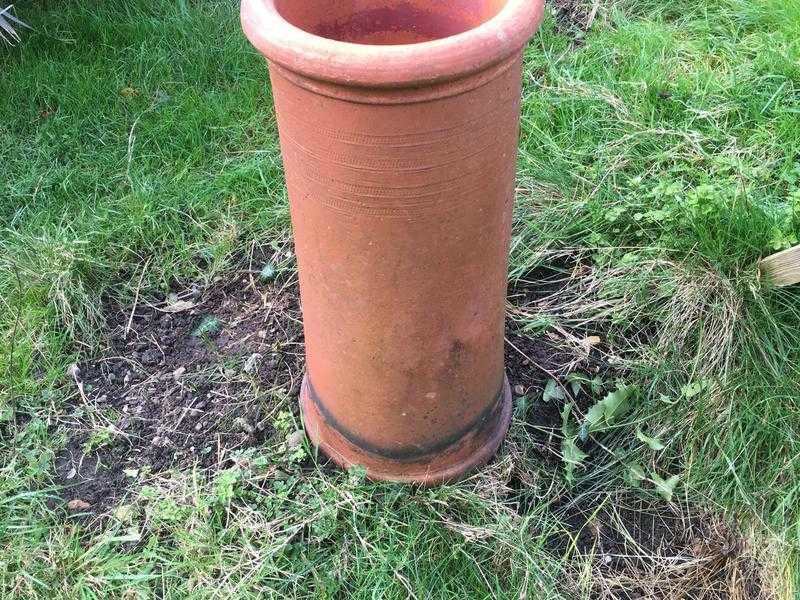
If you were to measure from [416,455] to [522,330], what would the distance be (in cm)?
75

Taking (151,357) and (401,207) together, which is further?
(151,357)

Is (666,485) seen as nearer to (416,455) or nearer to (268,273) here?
(416,455)

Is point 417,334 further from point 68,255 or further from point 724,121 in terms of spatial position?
point 724,121

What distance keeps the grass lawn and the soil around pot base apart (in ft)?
0.15

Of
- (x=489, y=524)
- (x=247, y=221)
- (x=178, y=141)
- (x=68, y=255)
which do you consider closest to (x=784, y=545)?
(x=489, y=524)

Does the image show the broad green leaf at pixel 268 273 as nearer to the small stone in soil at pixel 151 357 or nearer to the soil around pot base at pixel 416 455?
the small stone in soil at pixel 151 357

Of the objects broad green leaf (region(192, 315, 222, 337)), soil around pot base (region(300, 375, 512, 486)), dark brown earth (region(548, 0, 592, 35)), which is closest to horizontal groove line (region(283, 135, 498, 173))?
soil around pot base (region(300, 375, 512, 486))

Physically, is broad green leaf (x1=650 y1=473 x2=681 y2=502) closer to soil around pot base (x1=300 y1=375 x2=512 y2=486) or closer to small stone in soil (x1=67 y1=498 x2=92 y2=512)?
soil around pot base (x1=300 y1=375 x2=512 y2=486)

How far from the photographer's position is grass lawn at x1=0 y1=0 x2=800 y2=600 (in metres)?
2.35

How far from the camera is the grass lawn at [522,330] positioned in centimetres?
235

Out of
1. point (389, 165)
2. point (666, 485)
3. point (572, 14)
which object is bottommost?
point (666, 485)

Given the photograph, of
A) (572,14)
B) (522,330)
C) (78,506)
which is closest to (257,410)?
(78,506)

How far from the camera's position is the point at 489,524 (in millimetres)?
2367

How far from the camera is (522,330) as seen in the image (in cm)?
294
